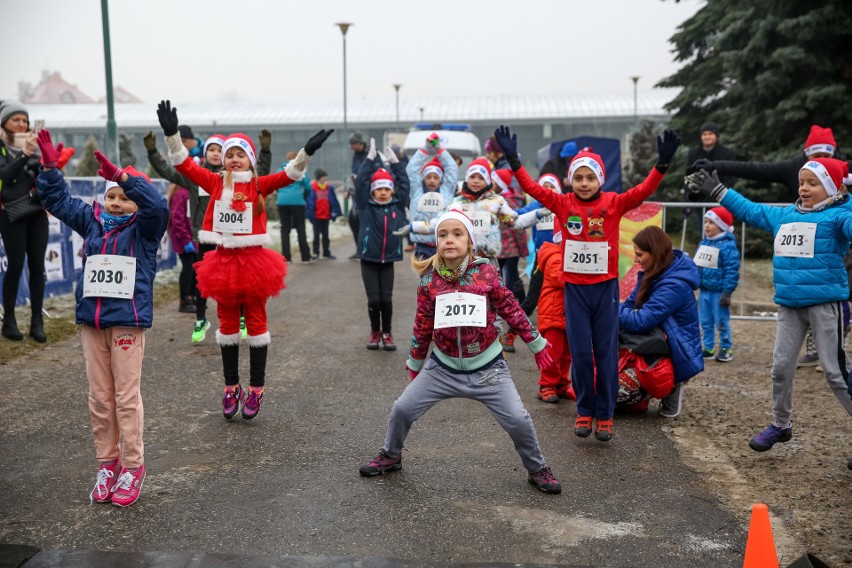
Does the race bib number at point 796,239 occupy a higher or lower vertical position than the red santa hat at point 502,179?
lower

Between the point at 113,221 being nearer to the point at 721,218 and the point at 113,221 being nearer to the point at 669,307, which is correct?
the point at 669,307

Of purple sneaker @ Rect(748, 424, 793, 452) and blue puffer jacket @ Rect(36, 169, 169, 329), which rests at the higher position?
blue puffer jacket @ Rect(36, 169, 169, 329)

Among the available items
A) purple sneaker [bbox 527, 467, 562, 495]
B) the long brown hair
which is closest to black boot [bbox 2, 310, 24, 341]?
purple sneaker [bbox 527, 467, 562, 495]

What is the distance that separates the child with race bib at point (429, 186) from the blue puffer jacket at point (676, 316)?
7.85ft

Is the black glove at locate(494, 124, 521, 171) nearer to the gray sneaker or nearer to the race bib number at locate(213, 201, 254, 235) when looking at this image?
the race bib number at locate(213, 201, 254, 235)

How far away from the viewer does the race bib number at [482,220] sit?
27.9 feet

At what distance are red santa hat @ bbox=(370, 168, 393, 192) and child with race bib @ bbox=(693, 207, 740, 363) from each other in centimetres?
322

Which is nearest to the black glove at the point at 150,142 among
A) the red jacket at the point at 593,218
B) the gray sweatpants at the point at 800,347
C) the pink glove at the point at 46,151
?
the pink glove at the point at 46,151

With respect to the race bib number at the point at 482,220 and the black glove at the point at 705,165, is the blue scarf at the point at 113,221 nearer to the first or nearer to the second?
the black glove at the point at 705,165

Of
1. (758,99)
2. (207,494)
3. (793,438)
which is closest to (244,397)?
(207,494)

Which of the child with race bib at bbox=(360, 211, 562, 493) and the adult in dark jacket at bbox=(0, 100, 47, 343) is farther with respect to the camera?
the adult in dark jacket at bbox=(0, 100, 47, 343)

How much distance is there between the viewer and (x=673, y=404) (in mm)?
6754

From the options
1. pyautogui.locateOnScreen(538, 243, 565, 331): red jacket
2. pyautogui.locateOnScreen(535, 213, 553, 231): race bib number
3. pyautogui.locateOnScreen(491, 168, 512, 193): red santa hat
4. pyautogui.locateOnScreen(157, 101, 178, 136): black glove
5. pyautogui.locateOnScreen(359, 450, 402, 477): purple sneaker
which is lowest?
pyautogui.locateOnScreen(359, 450, 402, 477): purple sneaker

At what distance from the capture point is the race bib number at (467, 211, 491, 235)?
852cm
